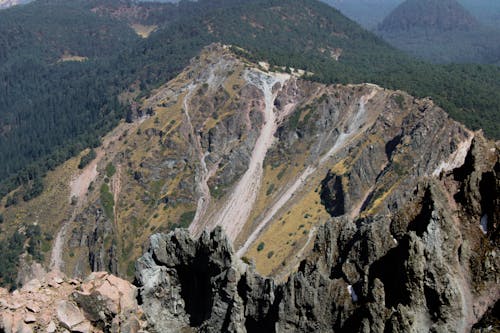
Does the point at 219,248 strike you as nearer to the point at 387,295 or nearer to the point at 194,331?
the point at 194,331

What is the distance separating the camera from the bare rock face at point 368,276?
3978 centimetres

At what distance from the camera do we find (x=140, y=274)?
2051 inches

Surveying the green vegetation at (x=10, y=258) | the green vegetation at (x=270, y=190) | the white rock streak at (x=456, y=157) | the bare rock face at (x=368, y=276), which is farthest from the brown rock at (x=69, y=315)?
the green vegetation at (x=10, y=258)

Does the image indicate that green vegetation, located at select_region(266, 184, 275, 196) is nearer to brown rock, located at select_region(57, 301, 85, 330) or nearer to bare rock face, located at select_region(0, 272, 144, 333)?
bare rock face, located at select_region(0, 272, 144, 333)

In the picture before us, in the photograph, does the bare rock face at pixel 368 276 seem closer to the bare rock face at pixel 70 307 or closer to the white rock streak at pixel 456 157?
the bare rock face at pixel 70 307

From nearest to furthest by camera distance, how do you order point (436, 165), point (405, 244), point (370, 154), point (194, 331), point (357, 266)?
point (405, 244) < point (357, 266) < point (194, 331) < point (436, 165) < point (370, 154)

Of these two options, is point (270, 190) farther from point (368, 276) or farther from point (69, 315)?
point (69, 315)

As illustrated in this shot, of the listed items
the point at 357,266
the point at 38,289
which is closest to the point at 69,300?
the point at 38,289

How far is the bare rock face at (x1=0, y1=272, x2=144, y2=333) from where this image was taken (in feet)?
132

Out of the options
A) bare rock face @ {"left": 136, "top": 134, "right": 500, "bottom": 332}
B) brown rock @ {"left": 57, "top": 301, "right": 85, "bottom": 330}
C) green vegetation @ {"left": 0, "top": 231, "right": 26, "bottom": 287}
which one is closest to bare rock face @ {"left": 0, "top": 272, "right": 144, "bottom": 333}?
brown rock @ {"left": 57, "top": 301, "right": 85, "bottom": 330}

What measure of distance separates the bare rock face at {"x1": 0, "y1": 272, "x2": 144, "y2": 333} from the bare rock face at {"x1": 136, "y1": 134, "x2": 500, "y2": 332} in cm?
379

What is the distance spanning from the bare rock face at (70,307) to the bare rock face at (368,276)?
3785mm

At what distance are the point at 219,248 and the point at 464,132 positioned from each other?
135 metres

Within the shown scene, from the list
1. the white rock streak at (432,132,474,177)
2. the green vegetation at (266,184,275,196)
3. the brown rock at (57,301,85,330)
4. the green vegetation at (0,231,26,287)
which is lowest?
the green vegetation at (0,231,26,287)
